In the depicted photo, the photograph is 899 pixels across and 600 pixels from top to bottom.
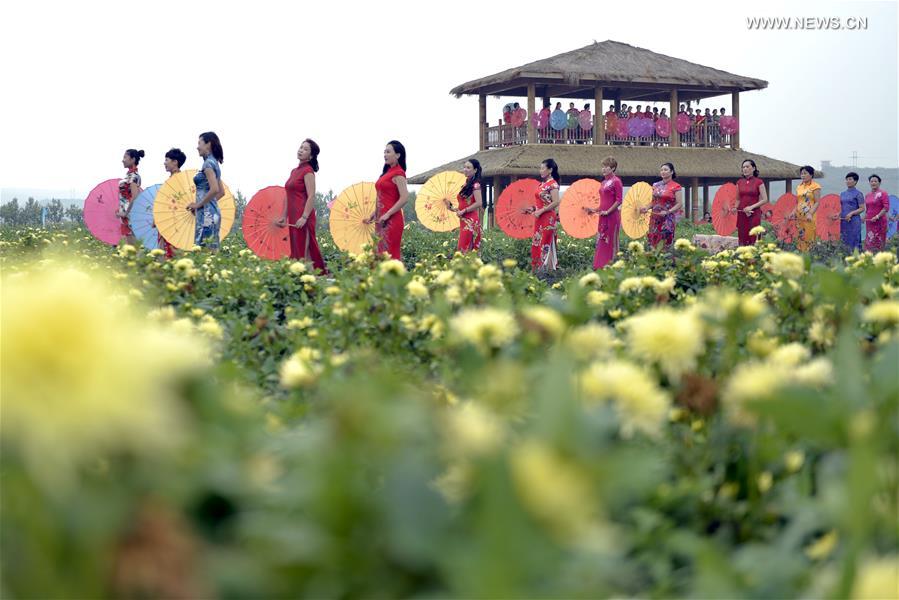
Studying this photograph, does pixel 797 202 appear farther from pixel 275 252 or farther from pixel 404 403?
pixel 404 403

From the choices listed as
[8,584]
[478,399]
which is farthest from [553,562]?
[478,399]

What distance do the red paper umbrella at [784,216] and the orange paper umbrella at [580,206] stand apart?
8.52 ft

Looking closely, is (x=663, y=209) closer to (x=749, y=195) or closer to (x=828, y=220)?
(x=749, y=195)

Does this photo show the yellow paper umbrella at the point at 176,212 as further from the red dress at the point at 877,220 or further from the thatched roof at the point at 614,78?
the thatched roof at the point at 614,78

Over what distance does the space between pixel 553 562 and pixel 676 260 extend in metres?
4.95

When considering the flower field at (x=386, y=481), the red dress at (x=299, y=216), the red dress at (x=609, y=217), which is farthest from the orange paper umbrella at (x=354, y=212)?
the flower field at (x=386, y=481)

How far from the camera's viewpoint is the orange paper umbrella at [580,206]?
1106 cm

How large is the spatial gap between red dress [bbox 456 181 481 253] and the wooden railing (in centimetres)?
1284

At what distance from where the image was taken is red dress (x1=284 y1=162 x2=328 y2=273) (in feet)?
26.9

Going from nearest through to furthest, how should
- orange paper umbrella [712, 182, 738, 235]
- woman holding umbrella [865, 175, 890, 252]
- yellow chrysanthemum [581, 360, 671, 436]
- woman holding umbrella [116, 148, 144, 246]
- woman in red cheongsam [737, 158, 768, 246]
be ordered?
yellow chrysanthemum [581, 360, 671, 436]
woman holding umbrella [116, 148, 144, 246]
woman in red cheongsam [737, 158, 768, 246]
orange paper umbrella [712, 182, 738, 235]
woman holding umbrella [865, 175, 890, 252]

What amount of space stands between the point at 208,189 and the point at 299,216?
0.82 meters

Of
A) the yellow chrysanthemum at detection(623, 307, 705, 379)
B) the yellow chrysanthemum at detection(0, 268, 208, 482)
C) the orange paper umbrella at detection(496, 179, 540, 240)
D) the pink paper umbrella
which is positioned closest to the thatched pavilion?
the orange paper umbrella at detection(496, 179, 540, 240)

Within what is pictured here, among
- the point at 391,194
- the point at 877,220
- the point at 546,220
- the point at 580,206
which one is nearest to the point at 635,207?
the point at 580,206

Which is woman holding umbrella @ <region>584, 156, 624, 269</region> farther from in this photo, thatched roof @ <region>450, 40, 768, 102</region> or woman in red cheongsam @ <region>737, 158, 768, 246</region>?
thatched roof @ <region>450, 40, 768, 102</region>
